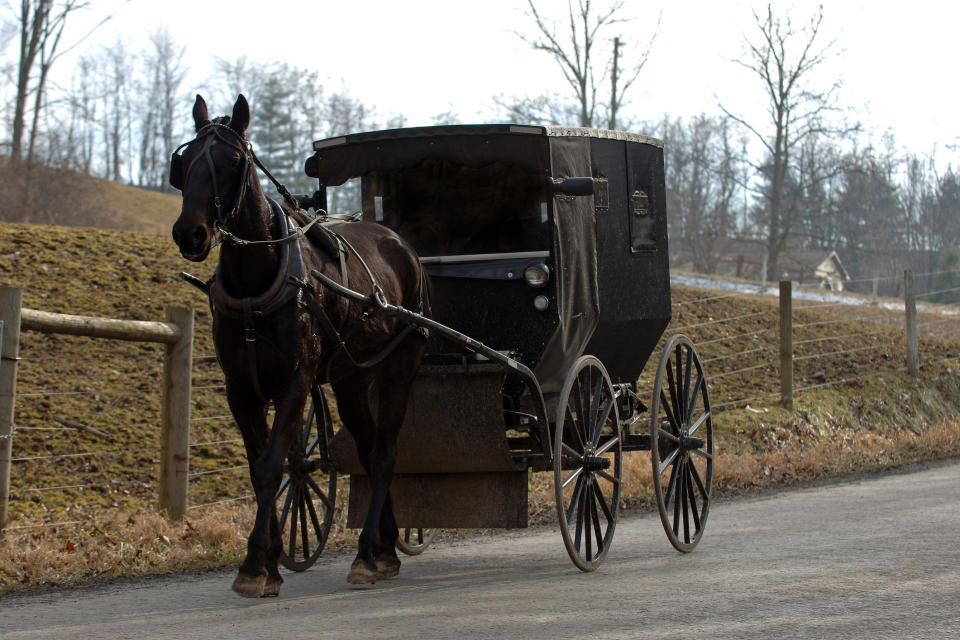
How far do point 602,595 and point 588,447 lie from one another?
5.21 ft

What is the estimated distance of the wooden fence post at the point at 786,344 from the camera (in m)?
14.5

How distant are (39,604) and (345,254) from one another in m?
2.49

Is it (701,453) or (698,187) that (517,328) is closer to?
(701,453)

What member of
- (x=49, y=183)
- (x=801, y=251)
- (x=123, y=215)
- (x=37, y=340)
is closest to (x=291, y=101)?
(x=123, y=215)

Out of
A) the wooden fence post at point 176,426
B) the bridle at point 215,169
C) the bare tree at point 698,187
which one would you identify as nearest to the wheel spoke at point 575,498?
the bridle at point 215,169

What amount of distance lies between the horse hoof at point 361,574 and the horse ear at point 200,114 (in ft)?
8.57

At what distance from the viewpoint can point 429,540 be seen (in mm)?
8148

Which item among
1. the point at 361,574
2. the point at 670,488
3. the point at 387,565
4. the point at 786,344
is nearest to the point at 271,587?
the point at 361,574

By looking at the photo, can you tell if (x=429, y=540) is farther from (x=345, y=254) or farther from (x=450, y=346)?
(x=345, y=254)

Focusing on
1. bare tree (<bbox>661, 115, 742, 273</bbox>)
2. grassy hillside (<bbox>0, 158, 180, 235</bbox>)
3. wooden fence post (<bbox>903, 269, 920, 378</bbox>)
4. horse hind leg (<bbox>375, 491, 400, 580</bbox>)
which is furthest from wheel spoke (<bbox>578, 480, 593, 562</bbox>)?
bare tree (<bbox>661, 115, 742, 273</bbox>)

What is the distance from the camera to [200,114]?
5727 mm

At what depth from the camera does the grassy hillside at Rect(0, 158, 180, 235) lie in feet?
97.7

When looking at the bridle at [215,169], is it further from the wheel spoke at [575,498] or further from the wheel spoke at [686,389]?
the wheel spoke at [686,389]

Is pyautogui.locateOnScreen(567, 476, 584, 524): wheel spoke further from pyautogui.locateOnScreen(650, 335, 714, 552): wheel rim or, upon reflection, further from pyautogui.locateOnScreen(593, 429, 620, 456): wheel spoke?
pyautogui.locateOnScreen(650, 335, 714, 552): wheel rim
